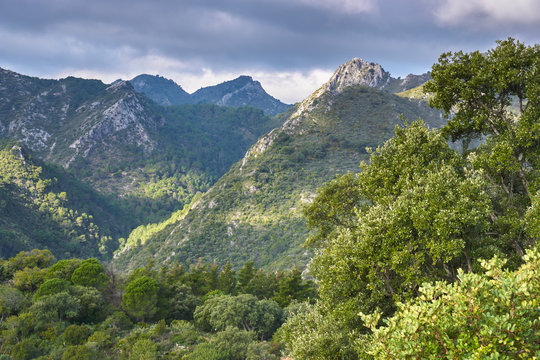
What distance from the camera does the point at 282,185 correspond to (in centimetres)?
14388

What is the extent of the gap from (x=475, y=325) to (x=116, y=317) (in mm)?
46027

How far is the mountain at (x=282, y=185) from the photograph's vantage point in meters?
124

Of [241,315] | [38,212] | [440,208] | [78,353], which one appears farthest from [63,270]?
[38,212]

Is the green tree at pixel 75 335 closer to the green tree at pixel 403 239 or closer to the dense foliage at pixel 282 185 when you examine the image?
the green tree at pixel 403 239

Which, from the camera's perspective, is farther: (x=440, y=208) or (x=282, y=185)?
(x=282, y=185)

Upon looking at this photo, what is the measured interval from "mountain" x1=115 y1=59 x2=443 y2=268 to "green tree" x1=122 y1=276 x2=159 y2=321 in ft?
201

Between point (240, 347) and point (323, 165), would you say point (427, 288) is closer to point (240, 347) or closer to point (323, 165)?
point (240, 347)

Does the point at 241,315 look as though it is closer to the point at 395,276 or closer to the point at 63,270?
the point at 63,270

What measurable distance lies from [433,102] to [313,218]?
11.9 meters

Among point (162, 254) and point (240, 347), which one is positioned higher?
point (240, 347)

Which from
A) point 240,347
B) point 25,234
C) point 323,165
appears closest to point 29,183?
point 25,234

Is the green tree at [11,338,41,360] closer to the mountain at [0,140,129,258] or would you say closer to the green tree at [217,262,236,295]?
the green tree at [217,262,236,295]

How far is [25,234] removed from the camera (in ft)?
505

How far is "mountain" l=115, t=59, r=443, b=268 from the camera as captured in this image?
124 meters
